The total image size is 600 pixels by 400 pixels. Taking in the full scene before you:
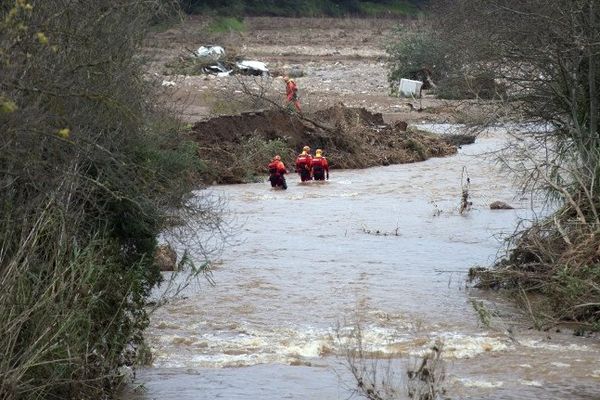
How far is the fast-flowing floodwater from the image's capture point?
36.9 feet

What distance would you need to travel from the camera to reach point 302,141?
32406mm

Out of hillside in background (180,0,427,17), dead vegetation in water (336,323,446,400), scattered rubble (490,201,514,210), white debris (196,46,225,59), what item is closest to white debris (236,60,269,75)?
white debris (196,46,225,59)

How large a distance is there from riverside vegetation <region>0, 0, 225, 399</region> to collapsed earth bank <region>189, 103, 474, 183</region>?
600 inches

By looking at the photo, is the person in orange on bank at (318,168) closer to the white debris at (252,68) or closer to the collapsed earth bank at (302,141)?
the collapsed earth bank at (302,141)

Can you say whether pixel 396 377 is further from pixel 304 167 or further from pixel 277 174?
pixel 304 167

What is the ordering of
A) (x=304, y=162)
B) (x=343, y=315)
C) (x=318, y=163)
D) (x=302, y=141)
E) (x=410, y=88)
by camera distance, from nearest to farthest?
(x=343, y=315) → (x=304, y=162) → (x=318, y=163) → (x=302, y=141) → (x=410, y=88)

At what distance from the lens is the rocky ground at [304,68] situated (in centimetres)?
2219

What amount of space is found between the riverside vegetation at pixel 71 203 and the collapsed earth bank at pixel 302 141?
15246 mm

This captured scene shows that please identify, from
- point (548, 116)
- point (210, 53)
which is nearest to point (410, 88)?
point (210, 53)

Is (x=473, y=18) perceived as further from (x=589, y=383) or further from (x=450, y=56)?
(x=589, y=383)

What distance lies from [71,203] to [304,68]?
51795 mm

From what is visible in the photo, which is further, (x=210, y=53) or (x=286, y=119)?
(x=210, y=53)

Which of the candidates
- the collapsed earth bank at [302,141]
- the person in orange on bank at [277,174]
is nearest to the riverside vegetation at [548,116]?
the person in orange on bank at [277,174]

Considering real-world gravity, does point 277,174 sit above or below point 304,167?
below
